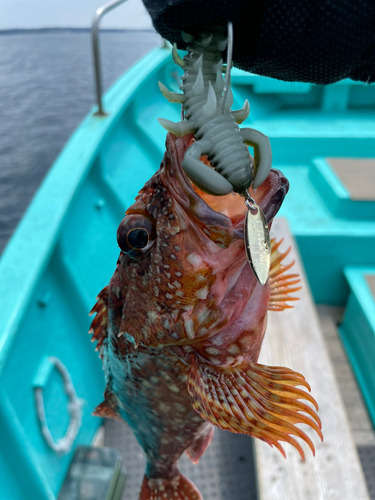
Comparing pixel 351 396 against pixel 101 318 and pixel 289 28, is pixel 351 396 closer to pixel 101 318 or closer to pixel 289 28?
pixel 101 318

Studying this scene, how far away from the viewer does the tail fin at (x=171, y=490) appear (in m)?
Answer: 1.64

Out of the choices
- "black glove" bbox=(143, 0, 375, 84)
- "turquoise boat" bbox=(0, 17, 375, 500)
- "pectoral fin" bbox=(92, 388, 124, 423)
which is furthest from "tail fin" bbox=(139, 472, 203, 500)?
"black glove" bbox=(143, 0, 375, 84)

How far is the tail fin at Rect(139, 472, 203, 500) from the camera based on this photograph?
1645 millimetres

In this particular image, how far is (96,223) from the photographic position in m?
2.60

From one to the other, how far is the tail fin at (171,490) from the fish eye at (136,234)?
125cm

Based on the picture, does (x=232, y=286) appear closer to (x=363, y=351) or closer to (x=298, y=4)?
(x=298, y=4)

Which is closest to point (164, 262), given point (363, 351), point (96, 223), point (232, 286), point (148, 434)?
point (232, 286)

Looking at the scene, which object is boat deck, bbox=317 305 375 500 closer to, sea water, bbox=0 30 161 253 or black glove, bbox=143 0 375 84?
black glove, bbox=143 0 375 84

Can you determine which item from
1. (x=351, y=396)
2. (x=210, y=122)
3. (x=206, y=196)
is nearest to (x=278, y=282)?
(x=206, y=196)

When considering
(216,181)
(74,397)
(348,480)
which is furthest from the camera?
(74,397)

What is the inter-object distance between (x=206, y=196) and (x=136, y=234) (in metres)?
0.19

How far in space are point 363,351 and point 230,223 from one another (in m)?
2.88

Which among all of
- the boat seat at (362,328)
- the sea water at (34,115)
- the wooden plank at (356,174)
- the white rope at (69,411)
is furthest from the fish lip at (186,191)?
the sea water at (34,115)

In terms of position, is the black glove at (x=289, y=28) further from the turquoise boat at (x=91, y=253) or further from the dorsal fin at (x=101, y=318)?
the turquoise boat at (x=91, y=253)
